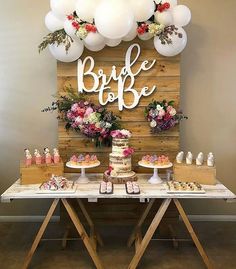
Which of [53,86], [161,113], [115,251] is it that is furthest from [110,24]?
[115,251]

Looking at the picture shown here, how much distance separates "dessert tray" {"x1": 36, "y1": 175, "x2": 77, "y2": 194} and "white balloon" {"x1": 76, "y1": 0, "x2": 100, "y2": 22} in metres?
1.37

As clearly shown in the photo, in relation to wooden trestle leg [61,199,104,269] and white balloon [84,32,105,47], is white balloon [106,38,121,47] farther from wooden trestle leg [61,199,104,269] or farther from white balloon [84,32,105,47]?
wooden trestle leg [61,199,104,269]

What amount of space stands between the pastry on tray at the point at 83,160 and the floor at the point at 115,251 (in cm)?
85

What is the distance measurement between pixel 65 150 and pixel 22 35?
1.36 m

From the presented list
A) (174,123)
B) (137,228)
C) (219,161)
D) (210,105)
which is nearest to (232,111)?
(210,105)

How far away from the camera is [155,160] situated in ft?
9.95

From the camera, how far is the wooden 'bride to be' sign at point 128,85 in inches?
127

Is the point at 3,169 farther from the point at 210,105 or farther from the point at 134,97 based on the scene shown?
the point at 210,105

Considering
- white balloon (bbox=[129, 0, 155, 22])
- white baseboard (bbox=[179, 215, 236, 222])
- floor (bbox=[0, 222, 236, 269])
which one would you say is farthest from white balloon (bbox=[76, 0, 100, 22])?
white baseboard (bbox=[179, 215, 236, 222])

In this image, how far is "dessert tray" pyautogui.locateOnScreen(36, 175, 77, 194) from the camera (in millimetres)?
2723

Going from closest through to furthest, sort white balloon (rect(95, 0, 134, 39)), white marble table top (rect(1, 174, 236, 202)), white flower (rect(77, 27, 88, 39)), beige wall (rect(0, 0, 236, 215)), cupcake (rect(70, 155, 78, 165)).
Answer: white balloon (rect(95, 0, 134, 39))
white marble table top (rect(1, 174, 236, 202))
white flower (rect(77, 27, 88, 39))
cupcake (rect(70, 155, 78, 165))
beige wall (rect(0, 0, 236, 215))

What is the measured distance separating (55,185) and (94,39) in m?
1.28

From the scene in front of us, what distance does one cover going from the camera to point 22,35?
11.9 ft

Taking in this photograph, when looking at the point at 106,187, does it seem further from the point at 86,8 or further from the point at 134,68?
the point at 86,8
